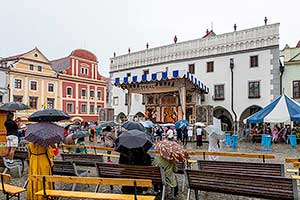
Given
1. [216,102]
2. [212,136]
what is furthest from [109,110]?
[212,136]

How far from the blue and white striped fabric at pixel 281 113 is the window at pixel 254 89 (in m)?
6.10

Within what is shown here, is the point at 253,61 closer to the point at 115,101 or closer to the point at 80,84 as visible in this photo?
the point at 115,101

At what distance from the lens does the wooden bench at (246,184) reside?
14.4ft

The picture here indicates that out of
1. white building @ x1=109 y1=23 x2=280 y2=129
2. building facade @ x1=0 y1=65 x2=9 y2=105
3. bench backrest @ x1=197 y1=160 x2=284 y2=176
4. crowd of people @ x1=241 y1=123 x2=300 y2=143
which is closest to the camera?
bench backrest @ x1=197 y1=160 x2=284 y2=176

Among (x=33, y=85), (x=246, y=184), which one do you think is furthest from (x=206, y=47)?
(x=33, y=85)

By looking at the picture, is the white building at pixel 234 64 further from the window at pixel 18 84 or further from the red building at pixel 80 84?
the window at pixel 18 84

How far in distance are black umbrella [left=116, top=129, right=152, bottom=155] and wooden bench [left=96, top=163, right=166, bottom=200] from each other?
1.56 feet

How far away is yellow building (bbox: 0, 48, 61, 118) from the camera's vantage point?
37000mm

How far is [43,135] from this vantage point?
498cm

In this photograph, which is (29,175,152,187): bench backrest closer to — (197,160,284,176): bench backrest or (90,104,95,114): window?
(197,160,284,176): bench backrest

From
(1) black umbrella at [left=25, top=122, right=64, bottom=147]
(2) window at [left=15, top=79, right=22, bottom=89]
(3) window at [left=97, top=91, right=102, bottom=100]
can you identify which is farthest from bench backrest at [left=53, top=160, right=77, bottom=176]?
(3) window at [left=97, top=91, right=102, bottom=100]

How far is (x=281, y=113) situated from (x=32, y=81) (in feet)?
106

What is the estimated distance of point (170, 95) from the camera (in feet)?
88.5

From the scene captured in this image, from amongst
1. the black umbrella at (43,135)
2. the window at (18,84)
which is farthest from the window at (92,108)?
the black umbrella at (43,135)
